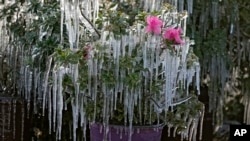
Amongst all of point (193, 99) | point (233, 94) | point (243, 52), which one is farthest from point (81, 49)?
point (233, 94)

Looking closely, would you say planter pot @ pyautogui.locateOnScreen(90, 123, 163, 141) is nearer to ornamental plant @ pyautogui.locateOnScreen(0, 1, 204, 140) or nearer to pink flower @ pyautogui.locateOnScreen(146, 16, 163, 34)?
ornamental plant @ pyautogui.locateOnScreen(0, 1, 204, 140)

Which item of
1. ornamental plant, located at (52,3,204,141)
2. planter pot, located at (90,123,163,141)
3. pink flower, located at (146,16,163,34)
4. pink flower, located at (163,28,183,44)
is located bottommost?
planter pot, located at (90,123,163,141)

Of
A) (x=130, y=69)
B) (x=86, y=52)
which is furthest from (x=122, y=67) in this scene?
(x=86, y=52)

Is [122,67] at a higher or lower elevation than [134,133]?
higher

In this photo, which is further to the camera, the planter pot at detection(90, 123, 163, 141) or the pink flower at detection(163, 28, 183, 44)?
the planter pot at detection(90, 123, 163, 141)

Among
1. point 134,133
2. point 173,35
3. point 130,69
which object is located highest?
point 173,35

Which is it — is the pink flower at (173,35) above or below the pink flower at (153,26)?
below

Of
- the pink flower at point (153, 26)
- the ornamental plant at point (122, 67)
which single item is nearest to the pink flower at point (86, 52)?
the ornamental plant at point (122, 67)

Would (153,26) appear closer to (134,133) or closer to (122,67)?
(122,67)

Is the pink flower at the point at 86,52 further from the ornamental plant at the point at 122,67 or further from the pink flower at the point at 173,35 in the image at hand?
the pink flower at the point at 173,35

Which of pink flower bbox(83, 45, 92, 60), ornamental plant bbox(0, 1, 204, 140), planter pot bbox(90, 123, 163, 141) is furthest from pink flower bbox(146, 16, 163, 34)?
planter pot bbox(90, 123, 163, 141)

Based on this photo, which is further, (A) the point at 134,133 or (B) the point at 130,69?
(A) the point at 134,133

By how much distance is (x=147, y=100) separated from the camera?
2613 mm

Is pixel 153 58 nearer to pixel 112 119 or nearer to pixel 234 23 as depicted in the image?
pixel 112 119
